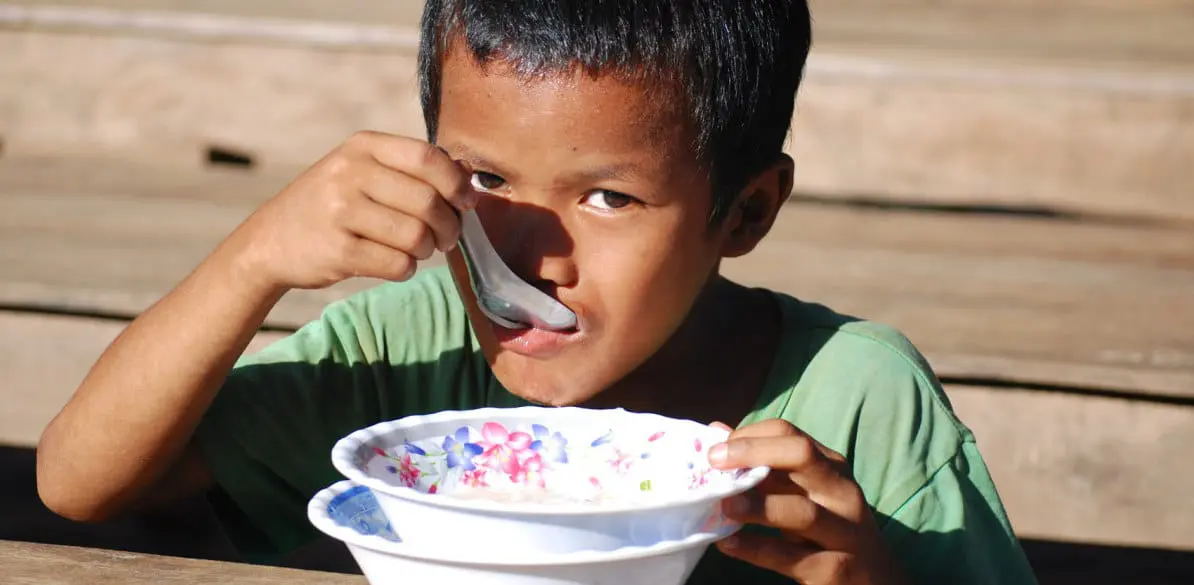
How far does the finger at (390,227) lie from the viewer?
3.86ft

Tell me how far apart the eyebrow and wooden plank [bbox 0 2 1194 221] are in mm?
1860

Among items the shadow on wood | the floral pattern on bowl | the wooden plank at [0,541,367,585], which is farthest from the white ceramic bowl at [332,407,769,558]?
the shadow on wood

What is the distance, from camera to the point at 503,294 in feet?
4.39

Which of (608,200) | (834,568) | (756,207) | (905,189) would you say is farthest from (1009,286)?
(834,568)

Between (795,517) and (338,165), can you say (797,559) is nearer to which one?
(795,517)

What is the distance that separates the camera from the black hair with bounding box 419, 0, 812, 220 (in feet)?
4.44

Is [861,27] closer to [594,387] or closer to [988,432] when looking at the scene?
[988,432]

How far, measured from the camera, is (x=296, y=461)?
A: 4.93 feet

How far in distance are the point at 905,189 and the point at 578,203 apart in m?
1.97

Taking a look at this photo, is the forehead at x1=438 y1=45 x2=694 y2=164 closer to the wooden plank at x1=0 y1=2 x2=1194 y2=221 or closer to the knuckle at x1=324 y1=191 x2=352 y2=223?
the knuckle at x1=324 y1=191 x2=352 y2=223

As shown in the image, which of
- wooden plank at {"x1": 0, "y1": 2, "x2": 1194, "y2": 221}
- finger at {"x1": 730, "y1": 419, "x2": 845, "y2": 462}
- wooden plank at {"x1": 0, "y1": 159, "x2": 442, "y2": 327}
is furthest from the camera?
wooden plank at {"x1": 0, "y1": 2, "x2": 1194, "y2": 221}

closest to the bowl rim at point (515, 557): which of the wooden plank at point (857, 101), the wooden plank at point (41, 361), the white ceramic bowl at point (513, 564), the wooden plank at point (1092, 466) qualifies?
the white ceramic bowl at point (513, 564)

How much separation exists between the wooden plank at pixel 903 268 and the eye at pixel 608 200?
2.57 ft

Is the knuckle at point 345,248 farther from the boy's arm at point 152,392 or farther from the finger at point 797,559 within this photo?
the finger at point 797,559
